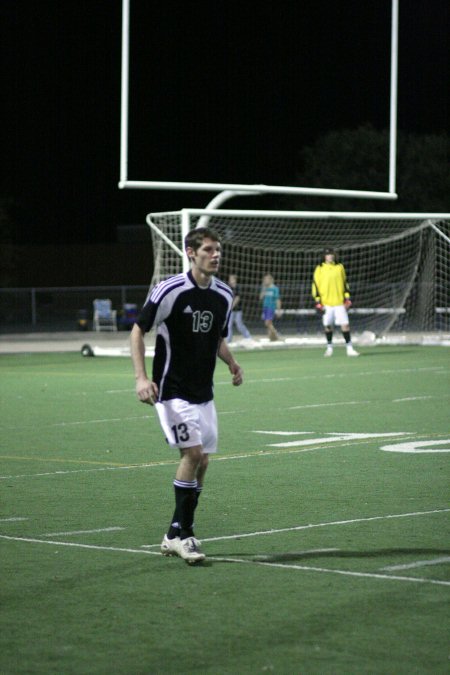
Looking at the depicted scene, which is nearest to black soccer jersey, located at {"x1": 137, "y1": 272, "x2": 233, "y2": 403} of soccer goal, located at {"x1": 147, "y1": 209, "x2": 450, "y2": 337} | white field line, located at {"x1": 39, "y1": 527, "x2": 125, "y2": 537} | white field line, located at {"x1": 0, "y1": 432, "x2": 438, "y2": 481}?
white field line, located at {"x1": 39, "y1": 527, "x2": 125, "y2": 537}

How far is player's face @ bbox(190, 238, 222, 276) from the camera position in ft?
26.8

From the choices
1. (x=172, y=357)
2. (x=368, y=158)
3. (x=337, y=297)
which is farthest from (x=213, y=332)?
(x=368, y=158)

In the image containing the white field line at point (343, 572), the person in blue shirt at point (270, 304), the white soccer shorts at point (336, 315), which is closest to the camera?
the white field line at point (343, 572)

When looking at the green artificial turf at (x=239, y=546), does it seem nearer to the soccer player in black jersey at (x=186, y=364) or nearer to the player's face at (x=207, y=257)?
the soccer player in black jersey at (x=186, y=364)

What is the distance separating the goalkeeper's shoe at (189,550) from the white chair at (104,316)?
37.7 metres

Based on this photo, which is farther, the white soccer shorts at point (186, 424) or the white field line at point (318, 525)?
the white field line at point (318, 525)

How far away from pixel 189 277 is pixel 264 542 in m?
1.71

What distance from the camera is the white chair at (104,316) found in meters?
45.6


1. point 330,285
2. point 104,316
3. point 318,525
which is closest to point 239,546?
point 318,525

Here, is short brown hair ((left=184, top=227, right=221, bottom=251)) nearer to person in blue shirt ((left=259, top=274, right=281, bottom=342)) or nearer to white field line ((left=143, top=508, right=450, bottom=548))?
white field line ((left=143, top=508, right=450, bottom=548))

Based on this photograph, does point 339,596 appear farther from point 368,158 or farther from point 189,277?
point 368,158

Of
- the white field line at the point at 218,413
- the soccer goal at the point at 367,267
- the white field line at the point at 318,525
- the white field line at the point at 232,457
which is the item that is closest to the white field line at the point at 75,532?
the white field line at the point at 318,525

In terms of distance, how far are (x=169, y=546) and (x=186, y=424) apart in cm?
72

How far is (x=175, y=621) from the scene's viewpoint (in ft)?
21.4
